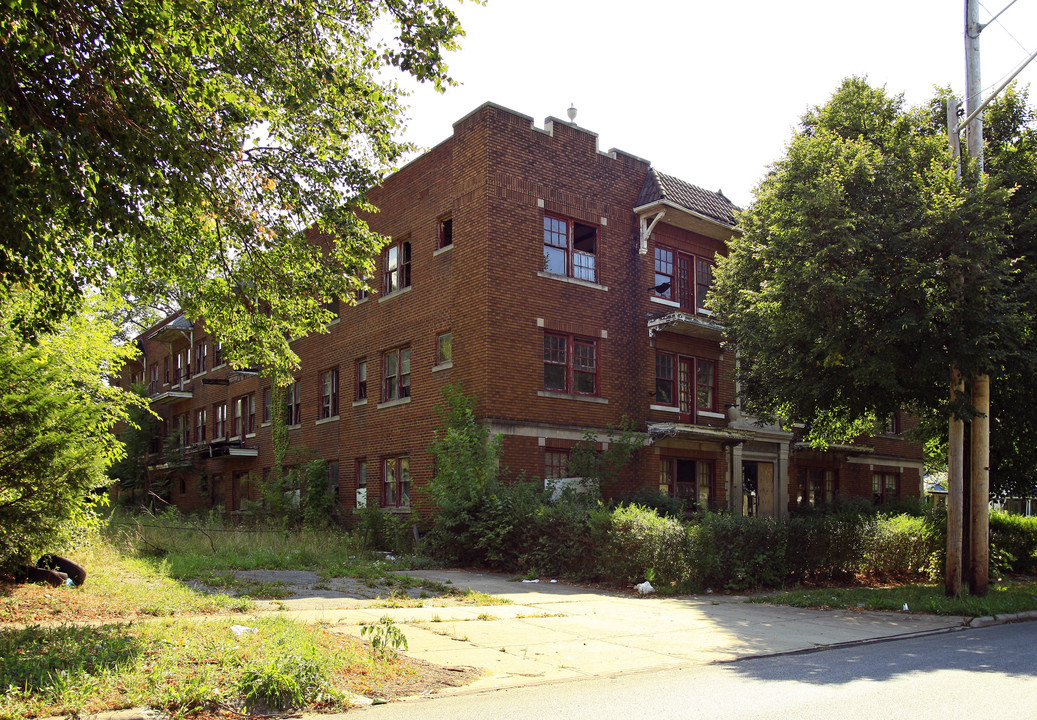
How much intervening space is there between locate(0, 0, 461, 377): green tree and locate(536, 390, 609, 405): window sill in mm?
7747

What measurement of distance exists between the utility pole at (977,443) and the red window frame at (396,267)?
49.3 ft

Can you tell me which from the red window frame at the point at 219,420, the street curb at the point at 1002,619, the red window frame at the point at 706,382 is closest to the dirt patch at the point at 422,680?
the street curb at the point at 1002,619

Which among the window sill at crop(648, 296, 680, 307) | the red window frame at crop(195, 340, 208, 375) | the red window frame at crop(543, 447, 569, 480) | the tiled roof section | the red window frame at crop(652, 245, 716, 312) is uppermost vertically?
the tiled roof section

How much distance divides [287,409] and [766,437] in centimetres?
1723

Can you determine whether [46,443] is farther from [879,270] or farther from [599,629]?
[879,270]

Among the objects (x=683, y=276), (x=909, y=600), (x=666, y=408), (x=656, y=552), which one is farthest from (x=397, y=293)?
(x=909, y=600)

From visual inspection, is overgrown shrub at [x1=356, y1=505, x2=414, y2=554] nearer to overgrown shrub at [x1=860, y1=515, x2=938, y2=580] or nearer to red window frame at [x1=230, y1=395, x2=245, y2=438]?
overgrown shrub at [x1=860, y1=515, x2=938, y2=580]

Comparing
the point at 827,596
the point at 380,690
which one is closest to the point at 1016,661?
the point at 827,596

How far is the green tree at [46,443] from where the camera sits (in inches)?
420

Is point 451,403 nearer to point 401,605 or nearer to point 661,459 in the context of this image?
point 661,459

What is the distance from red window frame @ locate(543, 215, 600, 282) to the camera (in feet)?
72.0

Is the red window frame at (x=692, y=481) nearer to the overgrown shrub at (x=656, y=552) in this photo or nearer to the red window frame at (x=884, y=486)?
the overgrown shrub at (x=656, y=552)

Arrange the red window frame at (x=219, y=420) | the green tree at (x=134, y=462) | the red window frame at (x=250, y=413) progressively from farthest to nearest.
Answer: the green tree at (x=134, y=462) → the red window frame at (x=219, y=420) → the red window frame at (x=250, y=413)

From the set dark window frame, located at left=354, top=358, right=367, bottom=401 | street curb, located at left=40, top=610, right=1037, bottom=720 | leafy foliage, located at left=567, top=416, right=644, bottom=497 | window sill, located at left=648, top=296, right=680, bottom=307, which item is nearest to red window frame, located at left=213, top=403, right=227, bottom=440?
dark window frame, located at left=354, top=358, right=367, bottom=401
